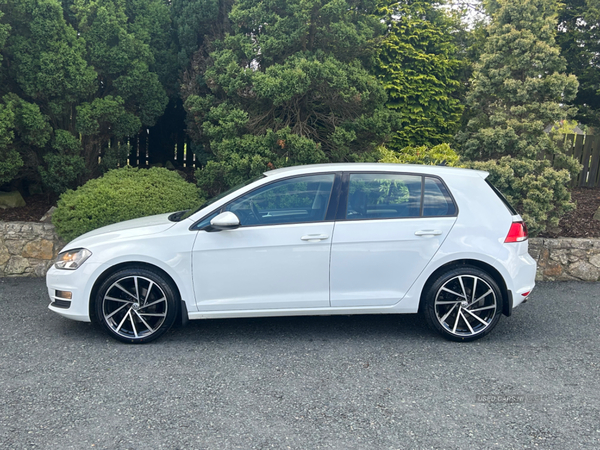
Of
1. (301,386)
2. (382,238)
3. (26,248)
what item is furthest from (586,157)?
(26,248)

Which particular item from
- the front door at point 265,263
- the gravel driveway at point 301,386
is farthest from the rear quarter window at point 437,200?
the gravel driveway at point 301,386

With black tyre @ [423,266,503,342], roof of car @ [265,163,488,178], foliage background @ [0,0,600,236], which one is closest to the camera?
black tyre @ [423,266,503,342]

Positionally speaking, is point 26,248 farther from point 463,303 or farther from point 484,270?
point 484,270

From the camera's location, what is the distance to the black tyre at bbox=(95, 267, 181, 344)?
15.4 ft

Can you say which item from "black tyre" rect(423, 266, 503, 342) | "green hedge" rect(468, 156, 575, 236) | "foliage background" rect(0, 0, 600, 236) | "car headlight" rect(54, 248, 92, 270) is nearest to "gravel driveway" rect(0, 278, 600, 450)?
"black tyre" rect(423, 266, 503, 342)

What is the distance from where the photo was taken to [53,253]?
724 cm

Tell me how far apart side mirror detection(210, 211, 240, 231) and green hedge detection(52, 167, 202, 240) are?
276cm

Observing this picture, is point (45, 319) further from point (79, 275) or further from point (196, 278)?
point (196, 278)

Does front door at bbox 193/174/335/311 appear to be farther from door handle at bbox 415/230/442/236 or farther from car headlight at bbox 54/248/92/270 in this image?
car headlight at bbox 54/248/92/270

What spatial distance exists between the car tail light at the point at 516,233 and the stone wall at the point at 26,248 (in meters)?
5.66

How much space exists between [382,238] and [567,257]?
400 centimetres

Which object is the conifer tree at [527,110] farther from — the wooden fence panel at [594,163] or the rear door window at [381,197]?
the wooden fence panel at [594,163]

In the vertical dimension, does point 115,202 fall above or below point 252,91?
below

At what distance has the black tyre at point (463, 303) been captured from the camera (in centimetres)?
481
